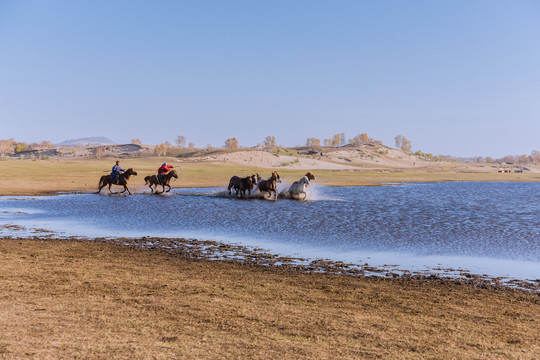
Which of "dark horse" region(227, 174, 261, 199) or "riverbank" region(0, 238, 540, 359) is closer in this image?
"riverbank" region(0, 238, 540, 359)

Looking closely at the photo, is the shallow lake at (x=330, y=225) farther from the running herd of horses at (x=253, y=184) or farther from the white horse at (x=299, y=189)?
the running herd of horses at (x=253, y=184)

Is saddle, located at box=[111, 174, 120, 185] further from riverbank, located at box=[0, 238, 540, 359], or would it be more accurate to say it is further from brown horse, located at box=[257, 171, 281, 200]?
riverbank, located at box=[0, 238, 540, 359]

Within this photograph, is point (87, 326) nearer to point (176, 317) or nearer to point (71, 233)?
point (176, 317)

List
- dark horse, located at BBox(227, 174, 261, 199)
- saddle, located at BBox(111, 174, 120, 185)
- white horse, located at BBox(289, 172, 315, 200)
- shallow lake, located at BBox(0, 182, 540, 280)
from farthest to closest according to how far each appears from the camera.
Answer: saddle, located at BBox(111, 174, 120, 185)
dark horse, located at BBox(227, 174, 261, 199)
white horse, located at BBox(289, 172, 315, 200)
shallow lake, located at BBox(0, 182, 540, 280)

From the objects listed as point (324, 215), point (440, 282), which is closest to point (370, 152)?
point (324, 215)

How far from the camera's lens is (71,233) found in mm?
17562

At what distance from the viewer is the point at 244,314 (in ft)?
26.7

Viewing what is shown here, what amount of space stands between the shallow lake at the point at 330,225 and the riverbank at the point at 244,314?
11.5ft

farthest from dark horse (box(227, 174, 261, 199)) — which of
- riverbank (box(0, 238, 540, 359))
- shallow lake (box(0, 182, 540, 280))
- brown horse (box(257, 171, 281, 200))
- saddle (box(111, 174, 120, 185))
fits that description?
riverbank (box(0, 238, 540, 359))

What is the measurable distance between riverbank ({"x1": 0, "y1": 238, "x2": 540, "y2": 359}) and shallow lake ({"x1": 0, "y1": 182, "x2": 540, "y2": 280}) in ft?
11.5

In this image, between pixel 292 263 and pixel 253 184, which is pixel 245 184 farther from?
pixel 292 263

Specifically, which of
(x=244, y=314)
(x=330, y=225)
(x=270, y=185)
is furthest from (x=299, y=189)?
(x=244, y=314)

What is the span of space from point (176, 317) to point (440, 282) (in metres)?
6.24

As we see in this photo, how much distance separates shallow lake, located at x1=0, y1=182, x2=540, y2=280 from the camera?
47.9ft
